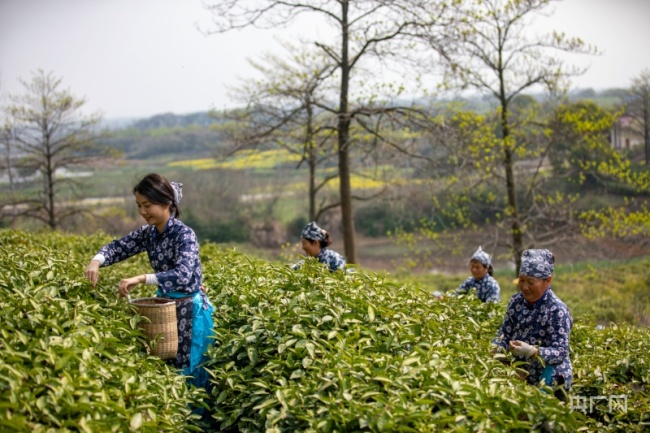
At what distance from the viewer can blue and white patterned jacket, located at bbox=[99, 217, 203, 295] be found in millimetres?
4414

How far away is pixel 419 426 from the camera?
10.6 feet

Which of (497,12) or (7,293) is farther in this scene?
(497,12)

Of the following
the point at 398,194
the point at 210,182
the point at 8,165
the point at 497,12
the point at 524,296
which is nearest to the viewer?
the point at 524,296

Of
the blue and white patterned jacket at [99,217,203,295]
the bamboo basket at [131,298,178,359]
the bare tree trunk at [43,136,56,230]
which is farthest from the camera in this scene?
the bare tree trunk at [43,136,56,230]

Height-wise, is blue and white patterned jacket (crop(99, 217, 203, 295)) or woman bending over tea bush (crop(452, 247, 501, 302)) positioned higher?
blue and white patterned jacket (crop(99, 217, 203, 295))

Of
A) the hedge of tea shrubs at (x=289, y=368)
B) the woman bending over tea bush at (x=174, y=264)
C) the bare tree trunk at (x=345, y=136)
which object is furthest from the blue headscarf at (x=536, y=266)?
the bare tree trunk at (x=345, y=136)

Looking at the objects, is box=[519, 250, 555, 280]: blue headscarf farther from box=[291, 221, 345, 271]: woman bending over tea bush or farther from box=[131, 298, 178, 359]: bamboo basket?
box=[291, 221, 345, 271]: woman bending over tea bush

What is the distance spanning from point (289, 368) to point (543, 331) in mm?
1690

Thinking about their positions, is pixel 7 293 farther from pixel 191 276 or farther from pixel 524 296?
pixel 524 296

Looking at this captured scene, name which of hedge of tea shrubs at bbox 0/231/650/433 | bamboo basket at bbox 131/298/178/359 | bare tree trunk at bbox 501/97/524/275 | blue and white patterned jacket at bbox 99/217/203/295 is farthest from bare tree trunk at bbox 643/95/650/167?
bamboo basket at bbox 131/298/178/359

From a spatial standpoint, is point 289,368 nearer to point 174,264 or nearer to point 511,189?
point 174,264

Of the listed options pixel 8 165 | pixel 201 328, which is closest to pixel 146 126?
pixel 8 165

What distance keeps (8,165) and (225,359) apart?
17.0 metres

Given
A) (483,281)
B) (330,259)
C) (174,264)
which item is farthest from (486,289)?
(174,264)
